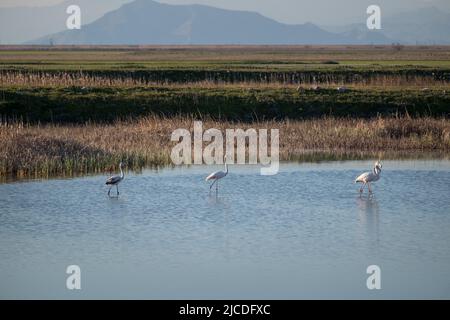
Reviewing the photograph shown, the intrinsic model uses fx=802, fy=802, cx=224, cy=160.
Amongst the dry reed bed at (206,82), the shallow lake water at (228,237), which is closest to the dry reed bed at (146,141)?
the shallow lake water at (228,237)

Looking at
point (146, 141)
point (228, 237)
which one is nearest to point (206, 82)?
point (146, 141)

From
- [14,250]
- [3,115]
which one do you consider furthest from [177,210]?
[3,115]

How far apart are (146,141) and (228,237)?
1047cm

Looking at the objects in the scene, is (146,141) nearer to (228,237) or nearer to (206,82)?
(228,237)

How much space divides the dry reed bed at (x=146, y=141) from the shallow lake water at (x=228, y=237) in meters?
1.39

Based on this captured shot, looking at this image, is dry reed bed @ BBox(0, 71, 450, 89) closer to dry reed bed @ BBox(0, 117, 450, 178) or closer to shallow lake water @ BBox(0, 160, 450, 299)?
dry reed bed @ BBox(0, 117, 450, 178)

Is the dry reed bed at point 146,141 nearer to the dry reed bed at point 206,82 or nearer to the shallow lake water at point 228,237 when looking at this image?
the shallow lake water at point 228,237

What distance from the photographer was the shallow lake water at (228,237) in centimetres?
1166

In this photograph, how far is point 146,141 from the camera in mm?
24156

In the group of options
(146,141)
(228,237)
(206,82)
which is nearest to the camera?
(228,237)

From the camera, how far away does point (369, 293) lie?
11.4m

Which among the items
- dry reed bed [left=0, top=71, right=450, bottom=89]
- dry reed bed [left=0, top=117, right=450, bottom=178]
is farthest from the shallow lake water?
dry reed bed [left=0, top=71, right=450, bottom=89]

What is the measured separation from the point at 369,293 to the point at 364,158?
1222 cm

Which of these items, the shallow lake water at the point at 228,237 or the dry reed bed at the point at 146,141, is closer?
the shallow lake water at the point at 228,237
